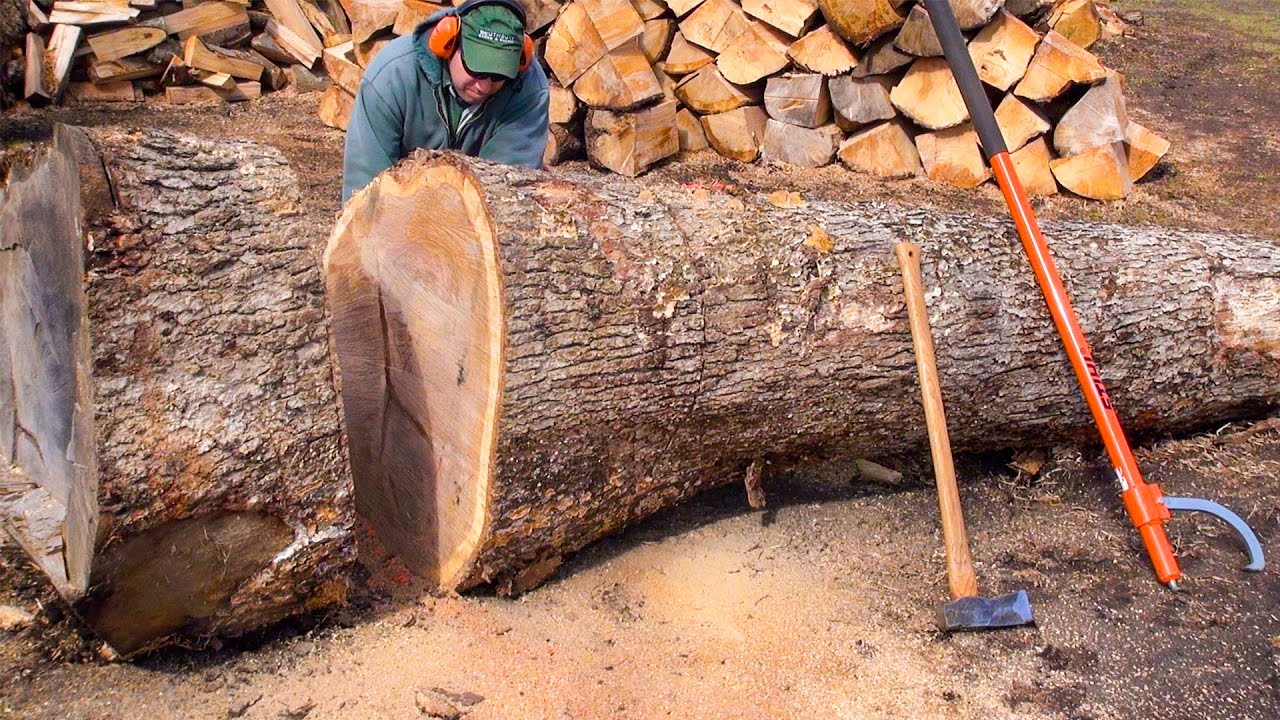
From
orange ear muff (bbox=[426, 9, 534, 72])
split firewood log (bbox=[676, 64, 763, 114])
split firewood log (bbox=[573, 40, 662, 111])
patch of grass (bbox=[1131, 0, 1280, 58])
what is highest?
orange ear muff (bbox=[426, 9, 534, 72])

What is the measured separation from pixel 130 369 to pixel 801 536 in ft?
6.18

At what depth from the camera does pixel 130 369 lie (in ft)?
6.28

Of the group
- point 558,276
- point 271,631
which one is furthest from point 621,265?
point 271,631

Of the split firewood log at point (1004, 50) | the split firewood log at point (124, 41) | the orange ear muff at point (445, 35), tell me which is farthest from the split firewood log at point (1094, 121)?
the split firewood log at point (124, 41)

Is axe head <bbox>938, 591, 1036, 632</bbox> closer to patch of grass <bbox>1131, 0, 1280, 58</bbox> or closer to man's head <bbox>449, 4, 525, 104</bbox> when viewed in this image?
man's head <bbox>449, 4, 525, 104</bbox>

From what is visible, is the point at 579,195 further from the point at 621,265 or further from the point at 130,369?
the point at 130,369

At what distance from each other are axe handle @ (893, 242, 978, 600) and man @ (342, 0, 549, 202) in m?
1.38

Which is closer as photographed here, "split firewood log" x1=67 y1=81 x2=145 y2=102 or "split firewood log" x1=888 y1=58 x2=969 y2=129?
"split firewood log" x1=888 y1=58 x2=969 y2=129

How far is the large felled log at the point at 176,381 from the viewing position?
1.91m

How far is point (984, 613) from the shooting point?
246 centimetres

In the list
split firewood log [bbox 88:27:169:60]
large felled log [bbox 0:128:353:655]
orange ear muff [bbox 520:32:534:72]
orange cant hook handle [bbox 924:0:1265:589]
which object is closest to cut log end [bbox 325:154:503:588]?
large felled log [bbox 0:128:353:655]

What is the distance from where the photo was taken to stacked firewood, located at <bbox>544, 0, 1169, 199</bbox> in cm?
484

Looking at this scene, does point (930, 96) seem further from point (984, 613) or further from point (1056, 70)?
point (984, 613)

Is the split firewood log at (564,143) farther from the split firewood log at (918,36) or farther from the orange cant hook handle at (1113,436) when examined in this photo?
the orange cant hook handle at (1113,436)
